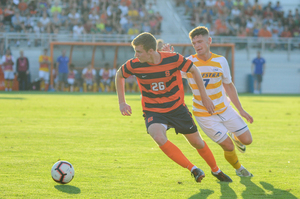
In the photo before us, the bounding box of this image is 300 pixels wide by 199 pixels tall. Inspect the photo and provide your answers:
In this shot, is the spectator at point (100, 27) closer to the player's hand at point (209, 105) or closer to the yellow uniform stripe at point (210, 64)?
the yellow uniform stripe at point (210, 64)

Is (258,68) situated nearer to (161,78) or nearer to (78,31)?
(78,31)

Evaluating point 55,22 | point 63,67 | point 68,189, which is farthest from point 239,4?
point 68,189

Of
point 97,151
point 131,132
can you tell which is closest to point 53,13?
point 131,132

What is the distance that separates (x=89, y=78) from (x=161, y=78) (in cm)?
1837

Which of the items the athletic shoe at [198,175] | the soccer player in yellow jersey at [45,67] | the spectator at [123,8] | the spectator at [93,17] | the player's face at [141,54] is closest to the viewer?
the athletic shoe at [198,175]

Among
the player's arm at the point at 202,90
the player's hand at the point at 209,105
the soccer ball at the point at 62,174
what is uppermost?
the player's arm at the point at 202,90

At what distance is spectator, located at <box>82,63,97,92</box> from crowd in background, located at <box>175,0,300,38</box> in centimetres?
848

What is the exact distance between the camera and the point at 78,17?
2452 cm

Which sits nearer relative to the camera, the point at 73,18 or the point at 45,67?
the point at 45,67

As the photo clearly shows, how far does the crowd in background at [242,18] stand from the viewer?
26.8 metres

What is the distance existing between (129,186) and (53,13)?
21.7 metres

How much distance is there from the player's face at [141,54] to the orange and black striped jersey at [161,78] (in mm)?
124

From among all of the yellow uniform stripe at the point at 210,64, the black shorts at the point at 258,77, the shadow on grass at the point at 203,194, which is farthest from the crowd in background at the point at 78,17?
the shadow on grass at the point at 203,194

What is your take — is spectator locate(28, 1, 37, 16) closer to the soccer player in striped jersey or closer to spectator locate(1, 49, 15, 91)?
spectator locate(1, 49, 15, 91)
